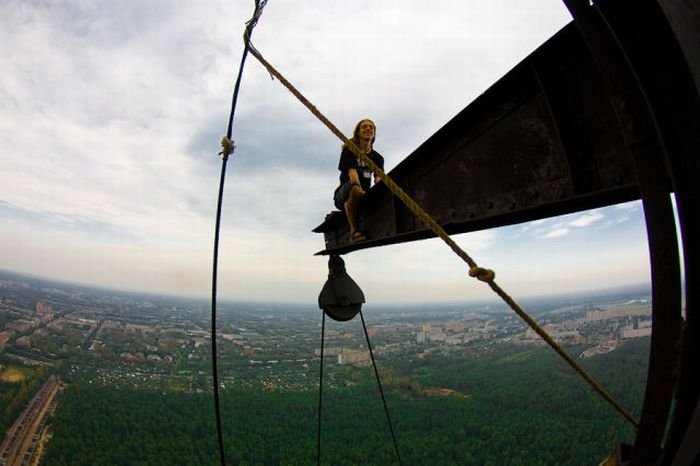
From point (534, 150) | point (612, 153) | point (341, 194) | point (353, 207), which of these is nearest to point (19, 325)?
point (341, 194)

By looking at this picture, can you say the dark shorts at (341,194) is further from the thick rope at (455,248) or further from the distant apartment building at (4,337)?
the distant apartment building at (4,337)

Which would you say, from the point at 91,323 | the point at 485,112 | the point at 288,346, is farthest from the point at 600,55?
the point at 91,323

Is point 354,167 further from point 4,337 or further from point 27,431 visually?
point 4,337

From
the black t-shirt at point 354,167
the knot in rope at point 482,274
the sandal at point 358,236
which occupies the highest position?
the black t-shirt at point 354,167

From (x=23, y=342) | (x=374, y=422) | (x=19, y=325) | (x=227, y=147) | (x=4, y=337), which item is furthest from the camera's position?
(x=19, y=325)

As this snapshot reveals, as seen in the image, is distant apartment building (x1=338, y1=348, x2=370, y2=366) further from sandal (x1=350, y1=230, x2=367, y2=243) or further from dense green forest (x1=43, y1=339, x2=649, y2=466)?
sandal (x1=350, y1=230, x2=367, y2=243)

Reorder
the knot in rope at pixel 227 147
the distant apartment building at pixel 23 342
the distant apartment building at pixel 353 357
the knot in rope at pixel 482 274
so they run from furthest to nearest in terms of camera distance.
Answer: the distant apartment building at pixel 23 342 → the distant apartment building at pixel 353 357 → the knot in rope at pixel 227 147 → the knot in rope at pixel 482 274

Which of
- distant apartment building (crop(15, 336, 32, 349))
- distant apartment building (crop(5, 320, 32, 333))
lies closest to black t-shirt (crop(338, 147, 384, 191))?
distant apartment building (crop(15, 336, 32, 349))

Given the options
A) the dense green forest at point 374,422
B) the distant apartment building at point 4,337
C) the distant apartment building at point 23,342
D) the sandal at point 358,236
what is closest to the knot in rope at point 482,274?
the sandal at point 358,236
